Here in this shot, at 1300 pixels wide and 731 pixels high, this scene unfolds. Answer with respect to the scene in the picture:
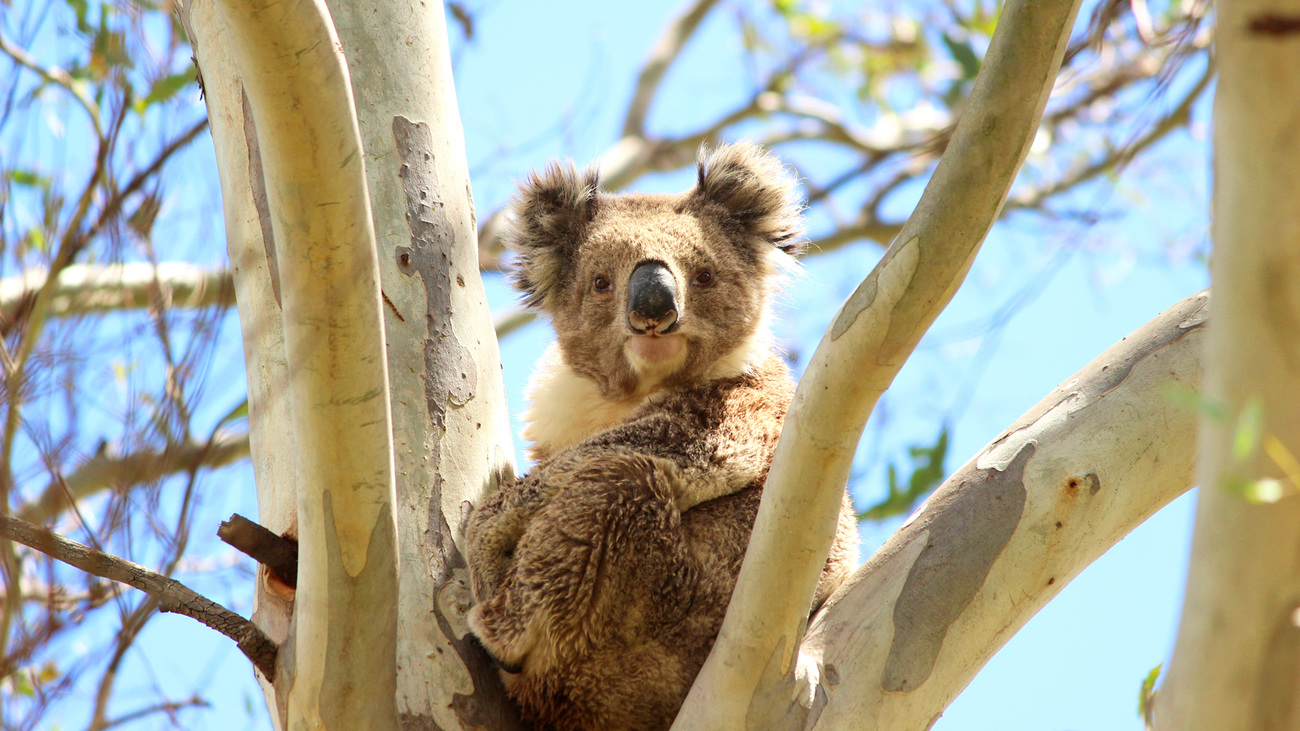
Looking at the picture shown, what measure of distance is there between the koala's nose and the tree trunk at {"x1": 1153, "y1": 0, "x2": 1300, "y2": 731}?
245 cm

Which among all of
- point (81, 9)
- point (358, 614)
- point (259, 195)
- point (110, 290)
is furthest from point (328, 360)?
point (81, 9)

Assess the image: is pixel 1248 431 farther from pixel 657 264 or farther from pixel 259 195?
pixel 657 264

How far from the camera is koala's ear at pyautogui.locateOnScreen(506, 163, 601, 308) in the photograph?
396 centimetres

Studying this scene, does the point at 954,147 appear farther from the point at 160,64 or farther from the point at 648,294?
the point at 160,64

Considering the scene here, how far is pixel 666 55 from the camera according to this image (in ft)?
29.7

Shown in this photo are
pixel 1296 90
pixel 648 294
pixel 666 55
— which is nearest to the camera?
pixel 1296 90

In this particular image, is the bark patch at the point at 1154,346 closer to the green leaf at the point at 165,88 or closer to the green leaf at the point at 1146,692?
the green leaf at the point at 1146,692

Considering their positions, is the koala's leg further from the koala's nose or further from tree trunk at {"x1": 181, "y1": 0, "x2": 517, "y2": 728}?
the koala's nose

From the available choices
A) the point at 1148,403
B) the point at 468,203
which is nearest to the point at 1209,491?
the point at 1148,403

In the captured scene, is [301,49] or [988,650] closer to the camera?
[301,49]

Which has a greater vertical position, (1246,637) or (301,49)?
(301,49)

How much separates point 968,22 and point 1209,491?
7.70 metres

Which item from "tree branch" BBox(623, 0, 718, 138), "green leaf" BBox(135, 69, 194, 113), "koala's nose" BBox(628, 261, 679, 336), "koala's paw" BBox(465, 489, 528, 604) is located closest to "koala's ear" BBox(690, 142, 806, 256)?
"koala's nose" BBox(628, 261, 679, 336)

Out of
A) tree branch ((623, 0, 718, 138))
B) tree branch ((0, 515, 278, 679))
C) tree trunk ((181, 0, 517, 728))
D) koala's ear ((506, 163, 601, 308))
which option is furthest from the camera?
tree branch ((623, 0, 718, 138))
